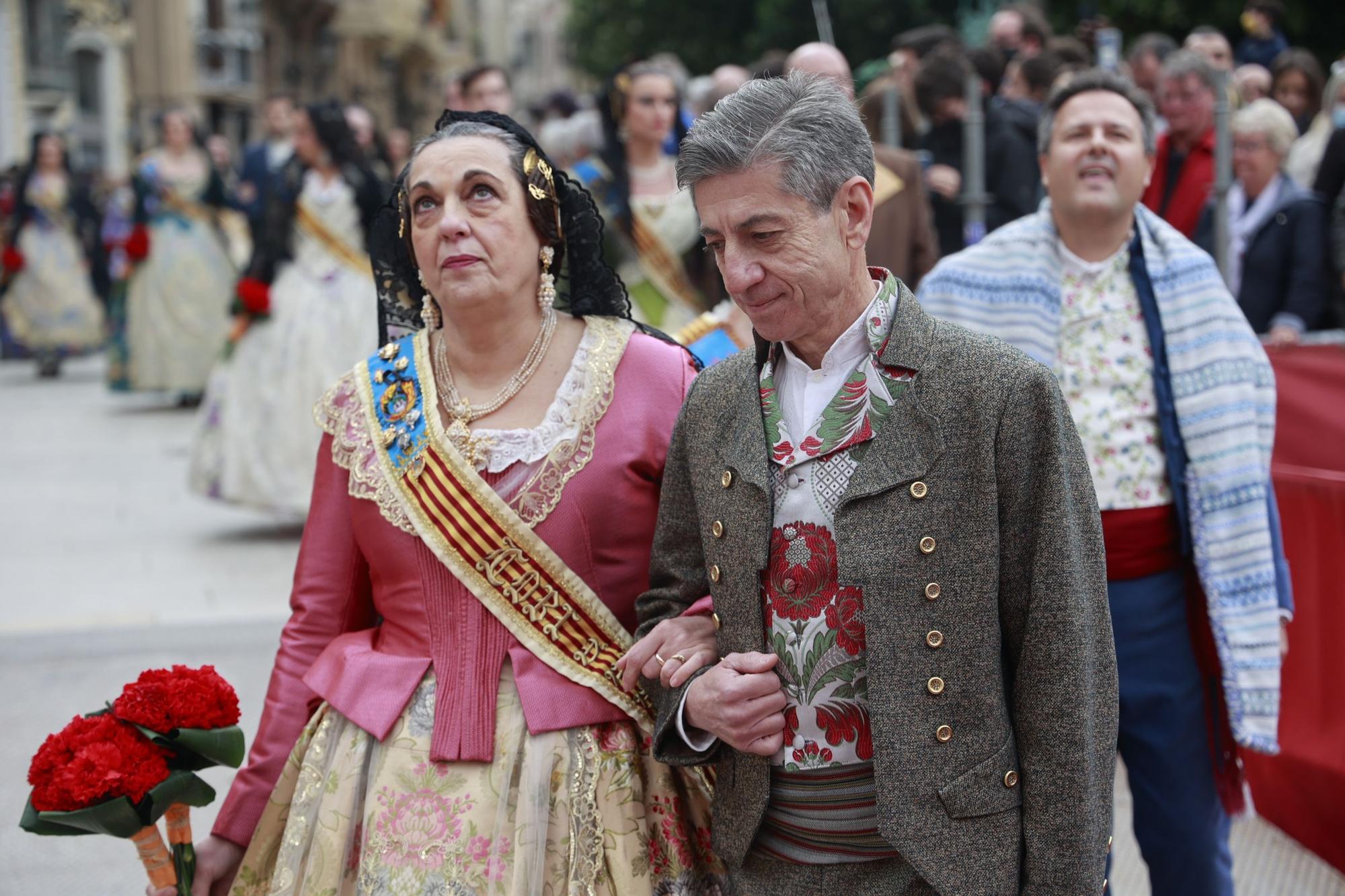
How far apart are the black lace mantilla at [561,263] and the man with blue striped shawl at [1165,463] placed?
90 cm

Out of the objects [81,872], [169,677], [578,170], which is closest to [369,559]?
[169,677]

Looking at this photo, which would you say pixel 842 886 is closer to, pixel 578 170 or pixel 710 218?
pixel 710 218

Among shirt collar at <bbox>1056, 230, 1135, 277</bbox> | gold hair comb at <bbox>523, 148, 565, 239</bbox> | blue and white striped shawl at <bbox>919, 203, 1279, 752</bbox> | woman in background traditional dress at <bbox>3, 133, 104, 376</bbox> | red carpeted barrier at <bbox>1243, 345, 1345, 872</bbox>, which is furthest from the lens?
woman in background traditional dress at <bbox>3, 133, 104, 376</bbox>

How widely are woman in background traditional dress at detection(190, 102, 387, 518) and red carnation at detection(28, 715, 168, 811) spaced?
16.9ft

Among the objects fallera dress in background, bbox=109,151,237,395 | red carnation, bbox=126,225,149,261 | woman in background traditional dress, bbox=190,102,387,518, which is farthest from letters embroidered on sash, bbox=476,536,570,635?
red carnation, bbox=126,225,149,261

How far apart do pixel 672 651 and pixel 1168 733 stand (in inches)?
50.8

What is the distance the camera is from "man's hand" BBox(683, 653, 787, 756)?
200cm

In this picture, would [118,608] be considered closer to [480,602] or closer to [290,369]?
[290,369]

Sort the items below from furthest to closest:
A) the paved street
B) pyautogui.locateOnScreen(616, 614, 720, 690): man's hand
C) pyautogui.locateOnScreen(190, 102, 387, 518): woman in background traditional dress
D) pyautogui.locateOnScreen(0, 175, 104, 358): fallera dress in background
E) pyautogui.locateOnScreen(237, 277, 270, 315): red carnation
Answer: pyautogui.locateOnScreen(0, 175, 104, 358): fallera dress in background < pyautogui.locateOnScreen(237, 277, 270, 315): red carnation < pyautogui.locateOnScreen(190, 102, 387, 518): woman in background traditional dress < the paved street < pyautogui.locateOnScreen(616, 614, 720, 690): man's hand

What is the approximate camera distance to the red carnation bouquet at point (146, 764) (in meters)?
2.30

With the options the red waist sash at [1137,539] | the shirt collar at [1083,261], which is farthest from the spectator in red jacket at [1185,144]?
the red waist sash at [1137,539]

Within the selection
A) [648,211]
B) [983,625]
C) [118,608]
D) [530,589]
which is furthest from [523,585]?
[118,608]

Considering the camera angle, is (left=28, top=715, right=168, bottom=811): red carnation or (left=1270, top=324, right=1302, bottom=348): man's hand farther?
(left=1270, top=324, right=1302, bottom=348): man's hand

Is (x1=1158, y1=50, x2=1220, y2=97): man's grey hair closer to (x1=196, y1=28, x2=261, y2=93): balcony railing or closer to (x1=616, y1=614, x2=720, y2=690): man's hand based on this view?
(x1=616, y1=614, x2=720, y2=690): man's hand
